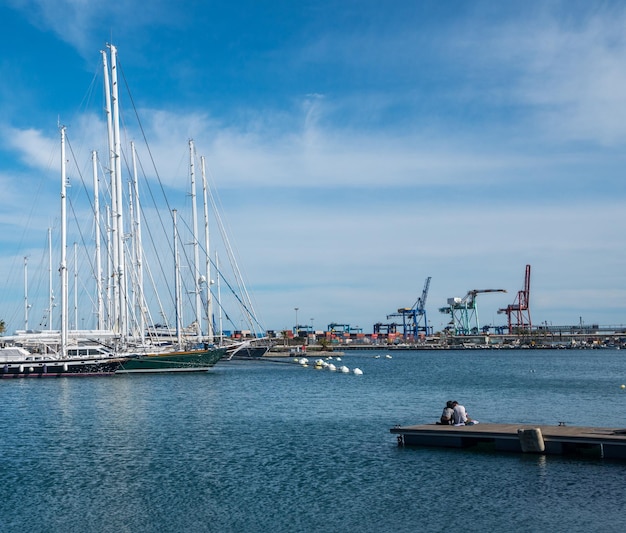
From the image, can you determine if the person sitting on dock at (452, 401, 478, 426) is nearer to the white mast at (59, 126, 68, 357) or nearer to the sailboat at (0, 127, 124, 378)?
the white mast at (59, 126, 68, 357)

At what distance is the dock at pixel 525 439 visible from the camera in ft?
98.8

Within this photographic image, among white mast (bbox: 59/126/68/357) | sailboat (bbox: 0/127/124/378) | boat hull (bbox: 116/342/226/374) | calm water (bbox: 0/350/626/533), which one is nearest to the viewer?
calm water (bbox: 0/350/626/533)

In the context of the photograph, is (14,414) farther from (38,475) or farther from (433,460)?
(433,460)

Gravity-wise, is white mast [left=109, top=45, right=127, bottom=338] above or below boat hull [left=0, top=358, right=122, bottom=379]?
above

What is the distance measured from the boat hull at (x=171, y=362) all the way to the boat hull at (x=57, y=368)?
1.86 meters

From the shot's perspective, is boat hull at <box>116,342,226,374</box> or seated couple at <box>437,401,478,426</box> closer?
seated couple at <box>437,401,478,426</box>

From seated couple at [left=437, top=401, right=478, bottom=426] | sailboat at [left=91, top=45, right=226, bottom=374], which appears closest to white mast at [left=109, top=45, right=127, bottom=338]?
sailboat at [left=91, top=45, right=226, bottom=374]

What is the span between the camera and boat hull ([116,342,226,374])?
8356cm

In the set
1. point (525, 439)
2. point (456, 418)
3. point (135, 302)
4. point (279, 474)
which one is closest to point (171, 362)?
point (135, 302)

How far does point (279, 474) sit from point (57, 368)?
57.6 meters

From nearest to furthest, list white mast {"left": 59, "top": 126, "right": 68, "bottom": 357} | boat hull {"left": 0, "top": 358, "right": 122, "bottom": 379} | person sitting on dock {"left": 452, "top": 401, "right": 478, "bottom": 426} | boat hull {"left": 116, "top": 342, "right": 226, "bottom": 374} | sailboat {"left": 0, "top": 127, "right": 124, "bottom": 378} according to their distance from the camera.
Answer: person sitting on dock {"left": 452, "top": 401, "right": 478, "bottom": 426} < white mast {"left": 59, "top": 126, "right": 68, "bottom": 357} < sailboat {"left": 0, "top": 127, "right": 124, "bottom": 378} < boat hull {"left": 0, "top": 358, "right": 122, "bottom": 379} < boat hull {"left": 116, "top": 342, "right": 226, "bottom": 374}

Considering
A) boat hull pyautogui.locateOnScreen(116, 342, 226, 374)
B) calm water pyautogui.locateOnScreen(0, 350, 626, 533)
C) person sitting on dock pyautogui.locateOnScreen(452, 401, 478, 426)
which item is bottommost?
calm water pyautogui.locateOnScreen(0, 350, 626, 533)

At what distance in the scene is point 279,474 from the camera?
29.3 m

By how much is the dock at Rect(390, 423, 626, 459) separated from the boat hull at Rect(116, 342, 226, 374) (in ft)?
178
